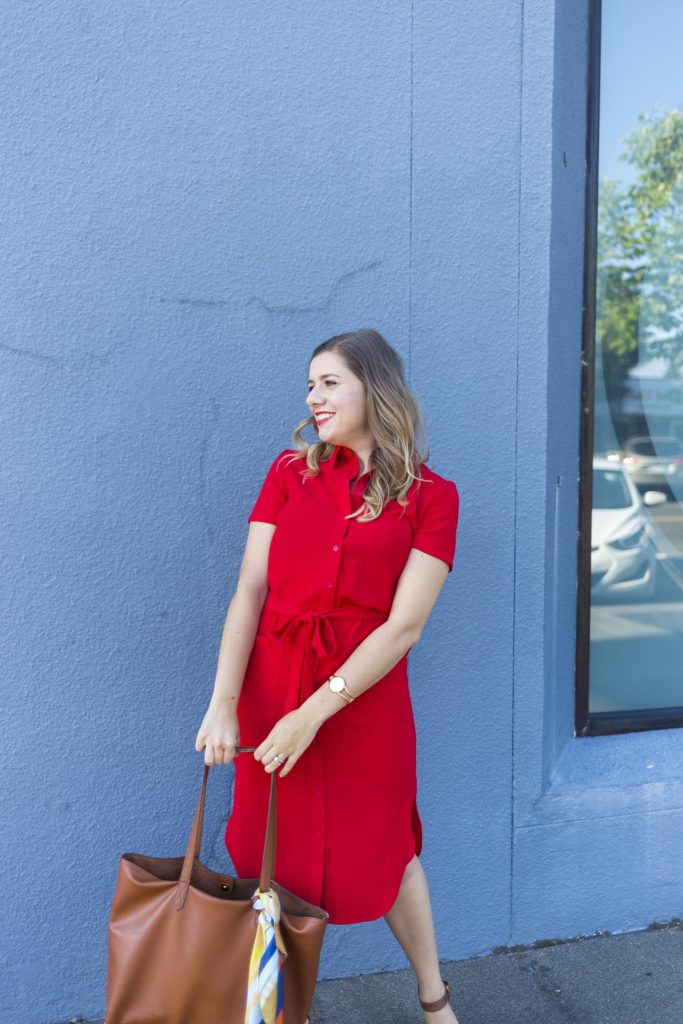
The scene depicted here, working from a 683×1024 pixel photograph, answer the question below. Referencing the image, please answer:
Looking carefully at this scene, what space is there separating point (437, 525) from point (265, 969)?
1.02 metres

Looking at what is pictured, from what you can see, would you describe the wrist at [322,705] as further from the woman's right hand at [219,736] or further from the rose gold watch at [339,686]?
the woman's right hand at [219,736]

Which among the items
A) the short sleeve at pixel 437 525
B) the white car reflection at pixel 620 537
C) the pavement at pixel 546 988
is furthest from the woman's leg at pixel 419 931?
the white car reflection at pixel 620 537

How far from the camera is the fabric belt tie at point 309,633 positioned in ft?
7.30

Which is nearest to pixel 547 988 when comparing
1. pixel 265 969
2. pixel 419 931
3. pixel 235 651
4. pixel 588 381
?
pixel 419 931

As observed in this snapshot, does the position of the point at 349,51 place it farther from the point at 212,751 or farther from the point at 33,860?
the point at 33,860

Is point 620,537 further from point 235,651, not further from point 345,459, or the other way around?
point 235,651

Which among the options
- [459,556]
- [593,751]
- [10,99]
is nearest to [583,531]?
[459,556]

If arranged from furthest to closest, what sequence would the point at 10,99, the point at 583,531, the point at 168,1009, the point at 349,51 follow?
1. the point at 583,531
2. the point at 349,51
3. the point at 10,99
4. the point at 168,1009

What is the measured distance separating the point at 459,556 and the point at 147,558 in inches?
38.1

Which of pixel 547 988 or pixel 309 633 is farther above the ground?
pixel 309 633

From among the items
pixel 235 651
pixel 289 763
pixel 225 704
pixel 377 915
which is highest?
pixel 235 651

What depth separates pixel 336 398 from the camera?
7.34 feet

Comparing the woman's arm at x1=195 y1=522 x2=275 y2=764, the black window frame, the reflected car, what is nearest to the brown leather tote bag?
the woman's arm at x1=195 y1=522 x2=275 y2=764

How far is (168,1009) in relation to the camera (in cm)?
203
